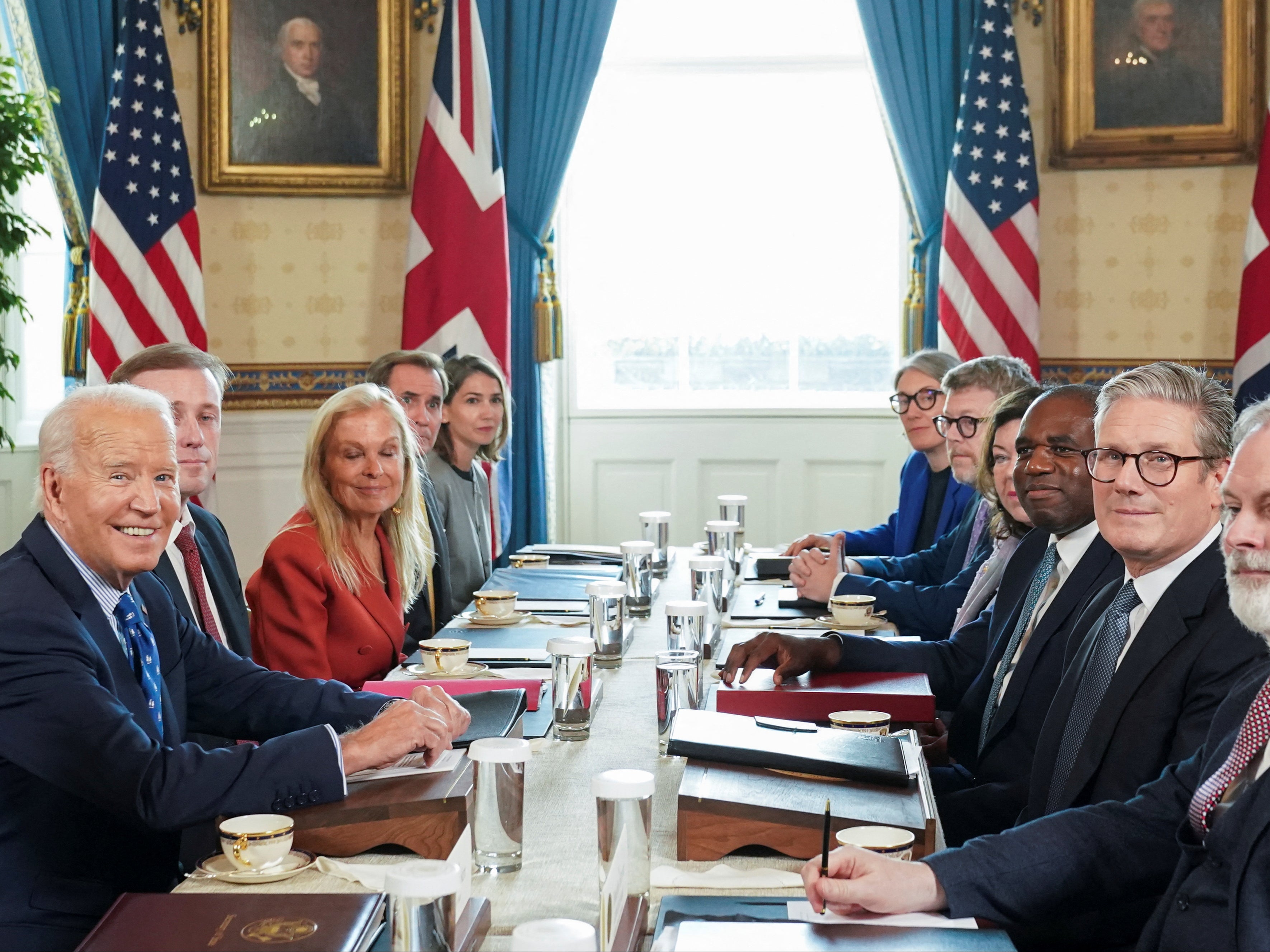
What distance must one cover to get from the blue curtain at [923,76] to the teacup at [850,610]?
3.05m

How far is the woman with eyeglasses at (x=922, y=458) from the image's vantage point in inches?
177

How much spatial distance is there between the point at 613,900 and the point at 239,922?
39 cm

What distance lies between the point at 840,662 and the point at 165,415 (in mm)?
1314

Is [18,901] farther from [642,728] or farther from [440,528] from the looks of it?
[440,528]

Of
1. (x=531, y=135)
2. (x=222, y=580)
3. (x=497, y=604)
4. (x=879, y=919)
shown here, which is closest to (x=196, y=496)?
(x=222, y=580)

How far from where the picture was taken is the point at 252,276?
6465mm

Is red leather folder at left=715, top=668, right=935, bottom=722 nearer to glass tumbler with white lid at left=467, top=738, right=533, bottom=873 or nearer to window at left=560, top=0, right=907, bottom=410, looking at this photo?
glass tumbler with white lid at left=467, top=738, right=533, bottom=873

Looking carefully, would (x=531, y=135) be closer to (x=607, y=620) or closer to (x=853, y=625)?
(x=853, y=625)

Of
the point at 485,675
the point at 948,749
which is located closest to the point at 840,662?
the point at 948,749

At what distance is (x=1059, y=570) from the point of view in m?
2.56

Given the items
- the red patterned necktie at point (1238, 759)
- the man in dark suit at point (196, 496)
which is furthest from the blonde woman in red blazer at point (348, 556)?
the red patterned necktie at point (1238, 759)

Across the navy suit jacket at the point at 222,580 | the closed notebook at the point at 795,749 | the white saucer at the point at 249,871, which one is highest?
the navy suit jacket at the point at 222,580

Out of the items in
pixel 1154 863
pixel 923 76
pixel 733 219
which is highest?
pixel 923 76

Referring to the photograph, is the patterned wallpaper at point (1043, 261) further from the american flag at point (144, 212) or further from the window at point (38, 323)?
the window at point (38, 323)
